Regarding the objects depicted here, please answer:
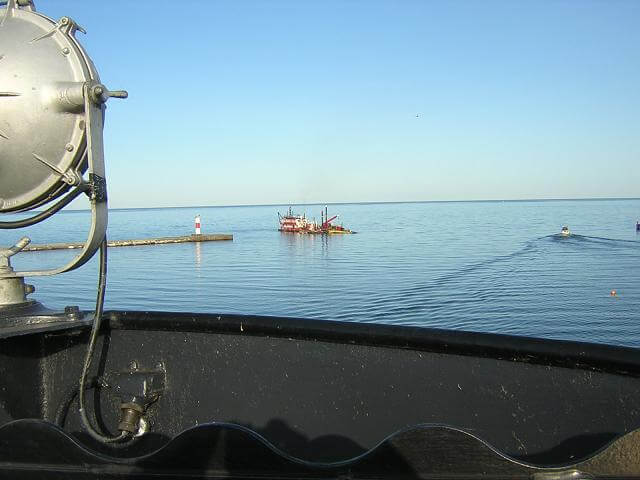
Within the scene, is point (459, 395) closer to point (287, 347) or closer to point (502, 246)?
point (287, 347)

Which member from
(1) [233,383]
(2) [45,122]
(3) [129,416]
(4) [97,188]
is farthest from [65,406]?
(2) [45,122]

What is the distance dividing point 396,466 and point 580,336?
15.0 meters

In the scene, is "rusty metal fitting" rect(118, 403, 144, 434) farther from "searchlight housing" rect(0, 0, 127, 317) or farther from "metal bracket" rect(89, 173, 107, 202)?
"metal bracket" rect(89, 173, 107, 202)

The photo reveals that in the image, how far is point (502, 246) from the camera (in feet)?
146

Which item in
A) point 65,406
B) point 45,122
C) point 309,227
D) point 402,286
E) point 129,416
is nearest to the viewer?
point 45,122

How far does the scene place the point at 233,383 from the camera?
10.3 ft

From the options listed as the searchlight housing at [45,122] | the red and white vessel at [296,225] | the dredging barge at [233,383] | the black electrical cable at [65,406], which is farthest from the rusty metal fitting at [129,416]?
the red and white vessel at [296,225]

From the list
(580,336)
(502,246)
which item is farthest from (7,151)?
(502,246)

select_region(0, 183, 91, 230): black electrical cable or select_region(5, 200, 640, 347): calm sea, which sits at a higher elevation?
select_region(0, 183, 91, 230): black electrical cable

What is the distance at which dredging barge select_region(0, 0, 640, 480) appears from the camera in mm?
1954

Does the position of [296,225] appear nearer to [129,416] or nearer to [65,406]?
[65,406]

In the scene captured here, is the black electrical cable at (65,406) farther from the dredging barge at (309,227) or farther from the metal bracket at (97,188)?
the dredging barge at (309,227)

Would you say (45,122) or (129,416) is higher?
(45,122)

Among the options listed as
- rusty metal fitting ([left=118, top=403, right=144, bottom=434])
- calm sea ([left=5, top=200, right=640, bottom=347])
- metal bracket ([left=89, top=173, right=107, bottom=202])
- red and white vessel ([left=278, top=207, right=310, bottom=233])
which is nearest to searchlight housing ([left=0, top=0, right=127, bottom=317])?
metal bracket ([left=89, top=173, right=107, bottom=202])
